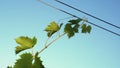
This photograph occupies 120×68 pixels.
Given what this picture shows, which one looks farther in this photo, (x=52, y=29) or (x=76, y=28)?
(x=76, y=28)

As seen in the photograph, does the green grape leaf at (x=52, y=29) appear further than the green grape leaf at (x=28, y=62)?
Yes

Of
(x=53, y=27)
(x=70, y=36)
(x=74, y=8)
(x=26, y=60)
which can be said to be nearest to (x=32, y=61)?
(x=26, y=60)

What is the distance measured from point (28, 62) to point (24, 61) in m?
0.02

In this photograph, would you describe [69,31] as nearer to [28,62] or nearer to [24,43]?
[24,43]

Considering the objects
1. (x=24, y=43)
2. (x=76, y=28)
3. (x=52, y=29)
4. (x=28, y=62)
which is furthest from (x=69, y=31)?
(x=28, y=62)

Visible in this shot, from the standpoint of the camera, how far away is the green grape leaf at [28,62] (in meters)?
1.22

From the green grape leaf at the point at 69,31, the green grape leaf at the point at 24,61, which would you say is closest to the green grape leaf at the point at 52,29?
the green grape leaf at the point at 69,31

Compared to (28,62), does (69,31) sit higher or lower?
lower

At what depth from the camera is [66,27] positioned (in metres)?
1.88

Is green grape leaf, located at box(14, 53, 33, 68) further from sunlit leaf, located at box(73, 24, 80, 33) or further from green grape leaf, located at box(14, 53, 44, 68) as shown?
sunlit leaf, located at box(73, 24, 80, 33)

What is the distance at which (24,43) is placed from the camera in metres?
1.43

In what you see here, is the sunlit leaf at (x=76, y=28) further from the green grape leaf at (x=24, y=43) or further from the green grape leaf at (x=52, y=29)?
the green grape leaf at (x=24, y=43)

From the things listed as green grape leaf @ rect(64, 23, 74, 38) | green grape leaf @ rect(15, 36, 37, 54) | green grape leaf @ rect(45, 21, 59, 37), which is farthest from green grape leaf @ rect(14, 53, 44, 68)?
green grape leaf @ rect(64, 23, 74, 38)

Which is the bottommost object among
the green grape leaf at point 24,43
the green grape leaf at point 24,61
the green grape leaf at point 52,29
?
the green grape leaf at point 52,29
